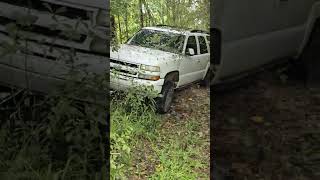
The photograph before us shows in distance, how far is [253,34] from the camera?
317cm

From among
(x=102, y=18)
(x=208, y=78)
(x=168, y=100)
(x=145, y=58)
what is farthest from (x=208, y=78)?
(x=102, y=18)

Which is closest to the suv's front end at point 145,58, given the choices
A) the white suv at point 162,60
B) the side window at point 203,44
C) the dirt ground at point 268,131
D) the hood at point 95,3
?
the white suv at point 162,60

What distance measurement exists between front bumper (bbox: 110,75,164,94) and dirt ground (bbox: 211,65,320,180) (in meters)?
→ 0.37

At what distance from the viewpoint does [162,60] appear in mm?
3141

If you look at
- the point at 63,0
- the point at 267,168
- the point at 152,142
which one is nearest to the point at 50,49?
the point at 63,0

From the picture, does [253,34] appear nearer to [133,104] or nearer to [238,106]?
[238,106]

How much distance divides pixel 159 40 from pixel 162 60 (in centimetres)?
11

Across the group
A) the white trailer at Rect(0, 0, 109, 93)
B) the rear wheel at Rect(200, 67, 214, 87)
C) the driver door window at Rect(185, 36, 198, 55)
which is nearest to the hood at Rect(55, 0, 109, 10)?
the white trailer at Rect(0, 0, 109, 93)

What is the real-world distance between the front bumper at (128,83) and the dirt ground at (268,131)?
373mm

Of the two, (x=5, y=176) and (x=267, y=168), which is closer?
(x=5, y=176)

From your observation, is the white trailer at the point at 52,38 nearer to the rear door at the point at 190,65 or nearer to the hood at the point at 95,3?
the hood at the point at 95,3

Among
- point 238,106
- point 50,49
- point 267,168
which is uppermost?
point 50,49

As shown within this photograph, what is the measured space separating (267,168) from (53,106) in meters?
1.24

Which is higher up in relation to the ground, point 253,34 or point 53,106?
point 253,34
